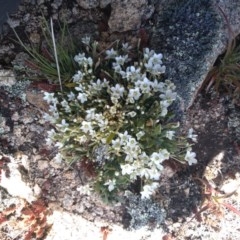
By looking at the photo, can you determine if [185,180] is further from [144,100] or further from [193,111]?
[144,100]

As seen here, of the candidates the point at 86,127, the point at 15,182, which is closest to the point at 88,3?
the point at 86,127

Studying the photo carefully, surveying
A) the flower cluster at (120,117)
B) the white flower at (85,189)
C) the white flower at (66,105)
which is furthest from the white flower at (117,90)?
the white flower at (85,189)

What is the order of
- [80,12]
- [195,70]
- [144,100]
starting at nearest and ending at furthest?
[144,100], [195,70], [80,12]

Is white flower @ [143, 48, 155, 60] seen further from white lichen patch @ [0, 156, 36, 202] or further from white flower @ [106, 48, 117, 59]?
white lichen patch @ [0, 156, 36, 202]

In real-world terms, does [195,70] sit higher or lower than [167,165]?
higher

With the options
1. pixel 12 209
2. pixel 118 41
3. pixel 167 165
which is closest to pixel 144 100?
pixel 118 41

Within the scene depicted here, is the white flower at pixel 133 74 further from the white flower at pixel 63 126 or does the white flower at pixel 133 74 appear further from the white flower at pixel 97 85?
the white flower at pixel 63 126

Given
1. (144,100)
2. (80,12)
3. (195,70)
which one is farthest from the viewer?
(80,12)

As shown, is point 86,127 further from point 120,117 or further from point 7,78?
point 7,78
